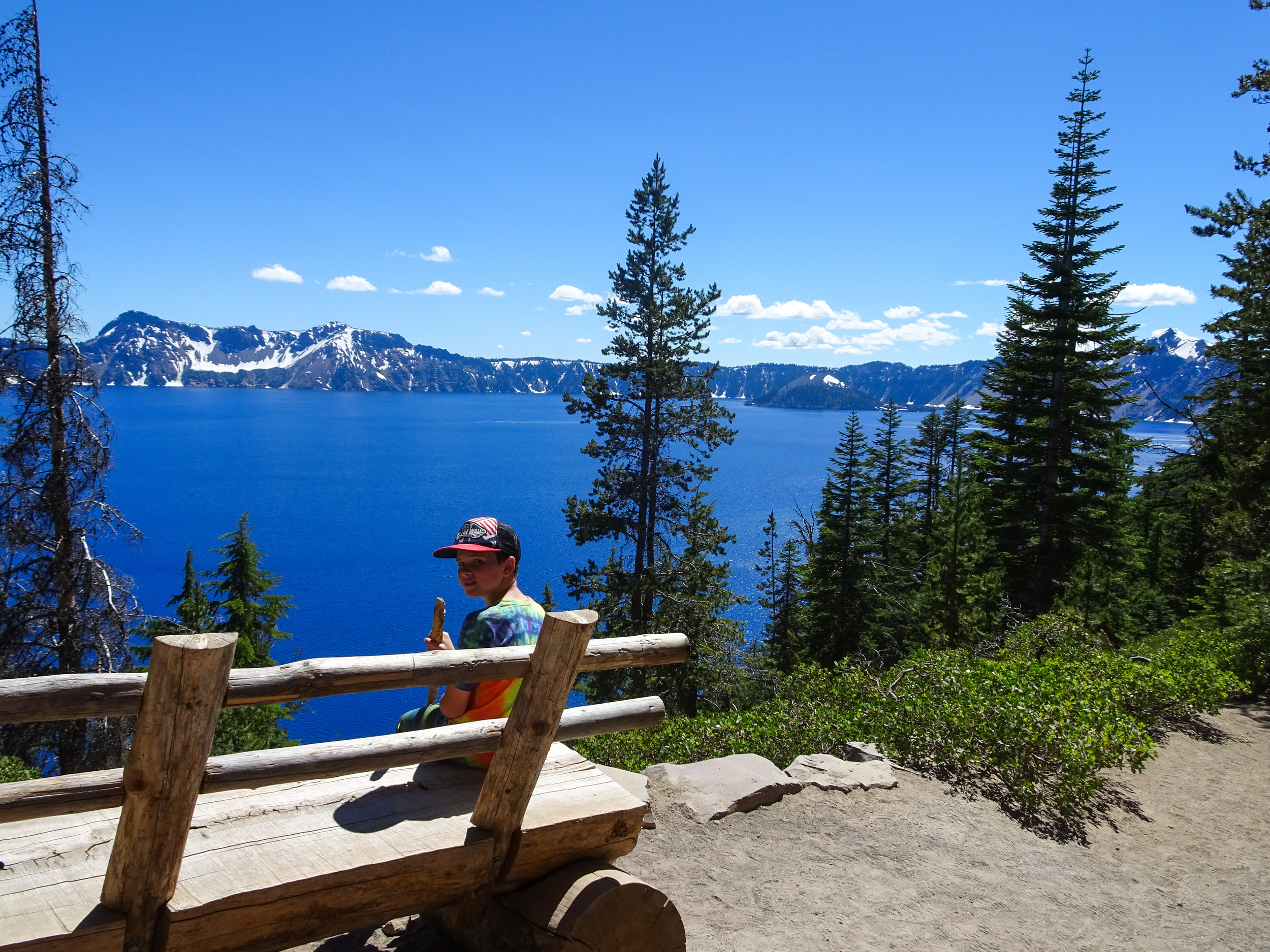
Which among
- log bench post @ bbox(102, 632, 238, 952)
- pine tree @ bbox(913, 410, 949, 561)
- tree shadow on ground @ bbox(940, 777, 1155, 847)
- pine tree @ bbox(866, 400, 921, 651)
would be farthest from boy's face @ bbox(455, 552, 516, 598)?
pine tree @ bbox(913, 410, 949, 561)

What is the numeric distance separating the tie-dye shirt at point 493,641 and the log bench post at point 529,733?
401 mm

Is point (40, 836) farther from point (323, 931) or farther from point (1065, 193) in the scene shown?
point (1065, 193)

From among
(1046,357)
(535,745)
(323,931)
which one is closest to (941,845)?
(535,745)

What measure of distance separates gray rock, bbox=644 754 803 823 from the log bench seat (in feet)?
8.98

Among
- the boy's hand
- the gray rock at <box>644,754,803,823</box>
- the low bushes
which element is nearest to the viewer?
the boy's hand

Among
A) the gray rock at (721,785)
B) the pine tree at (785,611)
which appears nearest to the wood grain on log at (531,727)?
the gray rock at (721,785)

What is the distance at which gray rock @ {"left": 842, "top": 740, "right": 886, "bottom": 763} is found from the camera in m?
7.46

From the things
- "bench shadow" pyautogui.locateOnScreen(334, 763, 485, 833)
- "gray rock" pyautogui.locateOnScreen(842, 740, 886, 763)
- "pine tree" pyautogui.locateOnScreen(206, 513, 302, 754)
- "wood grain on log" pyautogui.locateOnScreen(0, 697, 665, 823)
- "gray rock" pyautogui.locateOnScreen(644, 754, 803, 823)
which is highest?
"wood grain on log" pyautogui.locateOnScreen(0, 697, 665, 823)

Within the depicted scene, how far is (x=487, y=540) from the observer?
402 cm

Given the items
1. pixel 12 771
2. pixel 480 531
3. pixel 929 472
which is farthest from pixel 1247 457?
pixel 929 472

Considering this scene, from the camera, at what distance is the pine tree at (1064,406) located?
26.1 meters

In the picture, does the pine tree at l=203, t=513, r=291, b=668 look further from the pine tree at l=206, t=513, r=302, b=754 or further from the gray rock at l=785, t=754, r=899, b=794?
the gray rock at l=785, t=754, r=899, b=794

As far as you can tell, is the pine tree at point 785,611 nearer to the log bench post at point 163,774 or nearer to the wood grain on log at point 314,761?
the wood grain on log at point 314,761

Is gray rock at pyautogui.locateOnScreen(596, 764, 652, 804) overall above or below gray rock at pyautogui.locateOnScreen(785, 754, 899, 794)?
above
